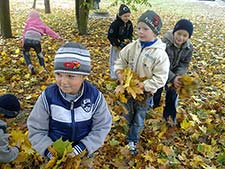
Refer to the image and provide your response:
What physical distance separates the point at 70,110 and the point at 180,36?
203cm

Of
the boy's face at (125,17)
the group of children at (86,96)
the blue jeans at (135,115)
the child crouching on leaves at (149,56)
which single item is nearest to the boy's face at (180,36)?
the group of children at (86,96)

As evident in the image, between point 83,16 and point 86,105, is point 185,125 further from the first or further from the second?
point 83,16

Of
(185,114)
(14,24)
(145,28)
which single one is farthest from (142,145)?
(14,24)

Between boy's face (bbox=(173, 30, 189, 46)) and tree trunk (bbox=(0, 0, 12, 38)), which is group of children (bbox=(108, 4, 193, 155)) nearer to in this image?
boy's face (bbox=(173, 30, 189, 46))

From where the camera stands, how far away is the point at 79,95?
221cm

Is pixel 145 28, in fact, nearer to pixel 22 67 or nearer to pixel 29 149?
pixel 29 149

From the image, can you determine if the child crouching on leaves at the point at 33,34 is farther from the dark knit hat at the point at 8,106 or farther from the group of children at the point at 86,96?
the dark knit hat at the point at 8,106

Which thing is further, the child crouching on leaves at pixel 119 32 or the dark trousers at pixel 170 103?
the child crouching on leaves at pixel 119 32

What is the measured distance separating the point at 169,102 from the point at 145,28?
1.51 meters

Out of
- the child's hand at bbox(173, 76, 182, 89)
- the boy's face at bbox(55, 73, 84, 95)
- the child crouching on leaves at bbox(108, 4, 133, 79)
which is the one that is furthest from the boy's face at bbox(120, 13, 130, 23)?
the boy's face at bbox(55, 73, 84, 95)

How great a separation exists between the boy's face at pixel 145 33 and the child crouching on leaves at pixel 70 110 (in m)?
1.11

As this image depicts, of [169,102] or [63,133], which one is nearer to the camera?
[63,133]

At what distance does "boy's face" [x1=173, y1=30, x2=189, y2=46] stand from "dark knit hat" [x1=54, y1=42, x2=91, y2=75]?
1.90 meters

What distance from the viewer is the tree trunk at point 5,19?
A: 315 inches
